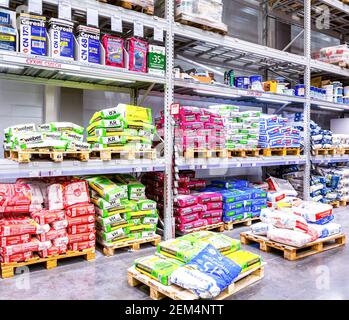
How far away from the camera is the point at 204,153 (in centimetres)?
579

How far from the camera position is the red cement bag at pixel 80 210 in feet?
14.1

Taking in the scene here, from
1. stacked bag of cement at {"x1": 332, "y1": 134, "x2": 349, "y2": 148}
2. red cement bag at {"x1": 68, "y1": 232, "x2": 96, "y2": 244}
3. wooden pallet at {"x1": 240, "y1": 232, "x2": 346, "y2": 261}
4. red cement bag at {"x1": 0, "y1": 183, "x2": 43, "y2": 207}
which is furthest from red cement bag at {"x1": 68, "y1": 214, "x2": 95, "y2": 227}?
stacked bag of cement at {"x1": 332, "y1": 134, "x2": 349, "y2": 148}

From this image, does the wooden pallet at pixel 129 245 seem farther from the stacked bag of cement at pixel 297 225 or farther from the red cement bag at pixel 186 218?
the stacked bag of cement at pixel 297 225

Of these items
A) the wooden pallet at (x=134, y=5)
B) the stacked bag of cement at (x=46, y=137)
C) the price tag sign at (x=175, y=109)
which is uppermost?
the wooden pallet at (x=134, y=5)

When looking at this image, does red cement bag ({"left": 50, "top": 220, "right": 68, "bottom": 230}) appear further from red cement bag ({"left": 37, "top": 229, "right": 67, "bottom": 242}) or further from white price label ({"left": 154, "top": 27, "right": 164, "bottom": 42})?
white price label ({"left": 154, "top": 27, "right": 164, "bottom": 42})

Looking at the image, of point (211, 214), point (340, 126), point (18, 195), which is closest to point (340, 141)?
point (340, 126)

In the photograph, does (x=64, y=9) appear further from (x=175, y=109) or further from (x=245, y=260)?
(x=245, y=260)

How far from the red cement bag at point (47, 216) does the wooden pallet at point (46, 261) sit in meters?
0.47

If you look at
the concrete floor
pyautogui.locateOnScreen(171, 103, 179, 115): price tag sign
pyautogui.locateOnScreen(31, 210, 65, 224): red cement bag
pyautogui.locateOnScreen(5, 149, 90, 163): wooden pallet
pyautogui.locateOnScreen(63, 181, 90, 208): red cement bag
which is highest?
pyautogui.locateOnScreen(171, 103, 179, 115): price tag sign

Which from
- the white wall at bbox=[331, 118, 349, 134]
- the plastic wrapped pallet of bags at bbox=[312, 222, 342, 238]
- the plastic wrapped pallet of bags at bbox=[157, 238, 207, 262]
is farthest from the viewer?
the white wall at bbox=[331, 118, 349, 134]

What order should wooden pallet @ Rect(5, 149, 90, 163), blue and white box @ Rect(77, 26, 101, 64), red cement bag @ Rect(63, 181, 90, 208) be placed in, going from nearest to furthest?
wooden pallet @ Rect(5, 149, 90, 163)
red cement bag @ Rect(63, 181, 90, 208)
blue and white box @ Rect(77, 26, 101, 64)

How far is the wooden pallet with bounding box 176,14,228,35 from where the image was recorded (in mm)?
5371

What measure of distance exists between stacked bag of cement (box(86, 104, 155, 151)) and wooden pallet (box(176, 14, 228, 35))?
1.80m

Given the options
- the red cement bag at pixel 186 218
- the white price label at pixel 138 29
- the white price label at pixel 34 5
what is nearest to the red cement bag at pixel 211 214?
the red cement bag at pixel 186 218
